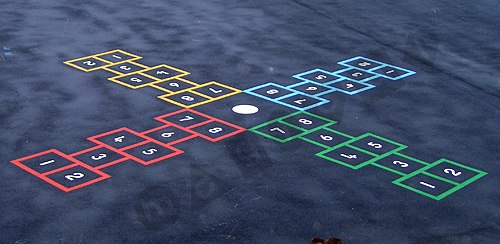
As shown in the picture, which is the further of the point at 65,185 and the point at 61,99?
the point at 61,99

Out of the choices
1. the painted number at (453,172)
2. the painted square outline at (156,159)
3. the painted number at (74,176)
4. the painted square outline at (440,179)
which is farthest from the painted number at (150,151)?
the painted number at (453,172)

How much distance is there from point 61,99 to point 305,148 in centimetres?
477

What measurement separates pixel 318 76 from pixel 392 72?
1.70 m

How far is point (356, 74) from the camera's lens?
16.7 meters

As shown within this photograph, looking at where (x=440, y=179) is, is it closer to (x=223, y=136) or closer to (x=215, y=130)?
(x=223, y=136)

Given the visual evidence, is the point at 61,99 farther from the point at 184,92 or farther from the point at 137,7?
the point at 137,7

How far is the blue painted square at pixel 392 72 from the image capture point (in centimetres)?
1661

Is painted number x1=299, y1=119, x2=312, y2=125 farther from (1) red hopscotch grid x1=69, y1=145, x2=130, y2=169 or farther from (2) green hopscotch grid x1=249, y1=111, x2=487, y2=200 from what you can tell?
(1) red hopscotch grid x1=69, y1=145, x2=130, y2=169

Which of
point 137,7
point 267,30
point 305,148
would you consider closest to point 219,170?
point 305,148

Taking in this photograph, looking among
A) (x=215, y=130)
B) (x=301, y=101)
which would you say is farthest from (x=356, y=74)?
(x=215, y=130)

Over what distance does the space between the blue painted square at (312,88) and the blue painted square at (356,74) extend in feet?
2.76

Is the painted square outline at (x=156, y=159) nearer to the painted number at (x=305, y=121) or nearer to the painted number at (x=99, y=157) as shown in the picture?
the painted number at (x=99, y=157)

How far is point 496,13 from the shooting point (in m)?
22.7

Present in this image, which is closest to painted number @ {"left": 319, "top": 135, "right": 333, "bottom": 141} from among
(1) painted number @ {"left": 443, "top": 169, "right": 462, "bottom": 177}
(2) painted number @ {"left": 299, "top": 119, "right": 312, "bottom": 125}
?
(2) painted number @ {"left": 299, "top": 119, "right": 312, "bottom": 125}
